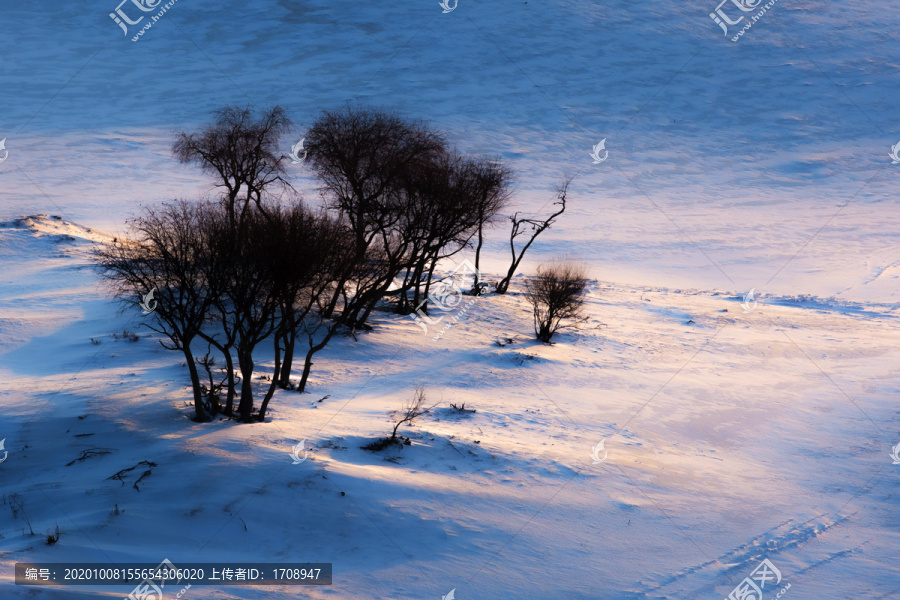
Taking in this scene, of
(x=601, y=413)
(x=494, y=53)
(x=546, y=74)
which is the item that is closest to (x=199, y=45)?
(x=494, y=53)

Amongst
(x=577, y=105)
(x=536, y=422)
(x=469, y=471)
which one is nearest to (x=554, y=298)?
(x=536, y=422)

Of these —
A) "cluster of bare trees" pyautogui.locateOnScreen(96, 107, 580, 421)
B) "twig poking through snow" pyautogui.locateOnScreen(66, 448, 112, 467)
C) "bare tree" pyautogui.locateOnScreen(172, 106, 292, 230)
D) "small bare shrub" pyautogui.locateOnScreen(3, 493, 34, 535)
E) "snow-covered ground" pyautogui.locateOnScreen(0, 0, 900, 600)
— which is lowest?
"snow-covered ground" pyautogui.locateOnScreen(0, 0, 900, 600)

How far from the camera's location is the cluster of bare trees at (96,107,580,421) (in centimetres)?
1420

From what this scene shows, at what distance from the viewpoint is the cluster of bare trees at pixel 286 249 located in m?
14.2

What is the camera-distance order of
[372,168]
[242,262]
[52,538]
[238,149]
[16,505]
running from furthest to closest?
[238,149], [372,168], [242,262], [16,505], [52,538]

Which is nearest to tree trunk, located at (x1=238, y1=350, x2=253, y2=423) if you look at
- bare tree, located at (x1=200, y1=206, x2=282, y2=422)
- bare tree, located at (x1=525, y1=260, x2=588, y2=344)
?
bare tree, located at (x1=200, y1=206, x2=282, y2=422)

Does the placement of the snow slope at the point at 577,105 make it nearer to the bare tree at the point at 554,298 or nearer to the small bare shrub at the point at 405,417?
the bare tree at the point at 554,298

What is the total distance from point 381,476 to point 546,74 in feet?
374

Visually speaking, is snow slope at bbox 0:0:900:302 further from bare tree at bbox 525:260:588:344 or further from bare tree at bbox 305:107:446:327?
bare tree at bbox 305:107:446:327

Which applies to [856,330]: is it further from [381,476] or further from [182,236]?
[182,236]

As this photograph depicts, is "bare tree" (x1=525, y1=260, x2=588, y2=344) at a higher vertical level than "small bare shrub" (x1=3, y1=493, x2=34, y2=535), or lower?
lower

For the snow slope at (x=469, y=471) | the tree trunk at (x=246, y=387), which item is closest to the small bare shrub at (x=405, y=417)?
the snow slope at (x=469, y=471)

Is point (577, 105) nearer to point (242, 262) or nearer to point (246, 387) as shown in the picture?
point (242, 262)

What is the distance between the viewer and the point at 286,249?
14047 millimetres
